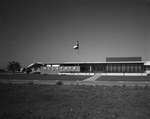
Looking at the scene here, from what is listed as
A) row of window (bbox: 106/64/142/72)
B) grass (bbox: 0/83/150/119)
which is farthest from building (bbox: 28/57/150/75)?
grass (bbox: 0/83/150/119)

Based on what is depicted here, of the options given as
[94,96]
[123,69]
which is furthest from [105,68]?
[94,96]

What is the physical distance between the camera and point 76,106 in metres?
9.30

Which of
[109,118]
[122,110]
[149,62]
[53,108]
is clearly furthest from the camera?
[149,62]

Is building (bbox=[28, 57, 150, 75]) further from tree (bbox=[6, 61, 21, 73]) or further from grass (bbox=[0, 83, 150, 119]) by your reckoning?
grass (bbox=[0, 83, 150, 119])

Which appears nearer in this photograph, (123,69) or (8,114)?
(8,114)

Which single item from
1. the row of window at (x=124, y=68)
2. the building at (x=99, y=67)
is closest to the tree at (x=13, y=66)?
the building at (x=99, y=67)

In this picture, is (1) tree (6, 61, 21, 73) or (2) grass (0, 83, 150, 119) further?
(1) tree (6, 61, 21, 73)

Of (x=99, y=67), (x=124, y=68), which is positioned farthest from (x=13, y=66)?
(x=124, y=68)

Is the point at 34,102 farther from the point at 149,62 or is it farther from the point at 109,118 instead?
the point at 149,62

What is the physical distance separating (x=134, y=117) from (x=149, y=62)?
40.9 metres

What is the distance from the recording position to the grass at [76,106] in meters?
7.83

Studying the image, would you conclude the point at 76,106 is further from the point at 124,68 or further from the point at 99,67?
the point at 99,67

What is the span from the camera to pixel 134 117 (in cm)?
745

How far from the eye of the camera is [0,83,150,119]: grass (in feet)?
25.7
